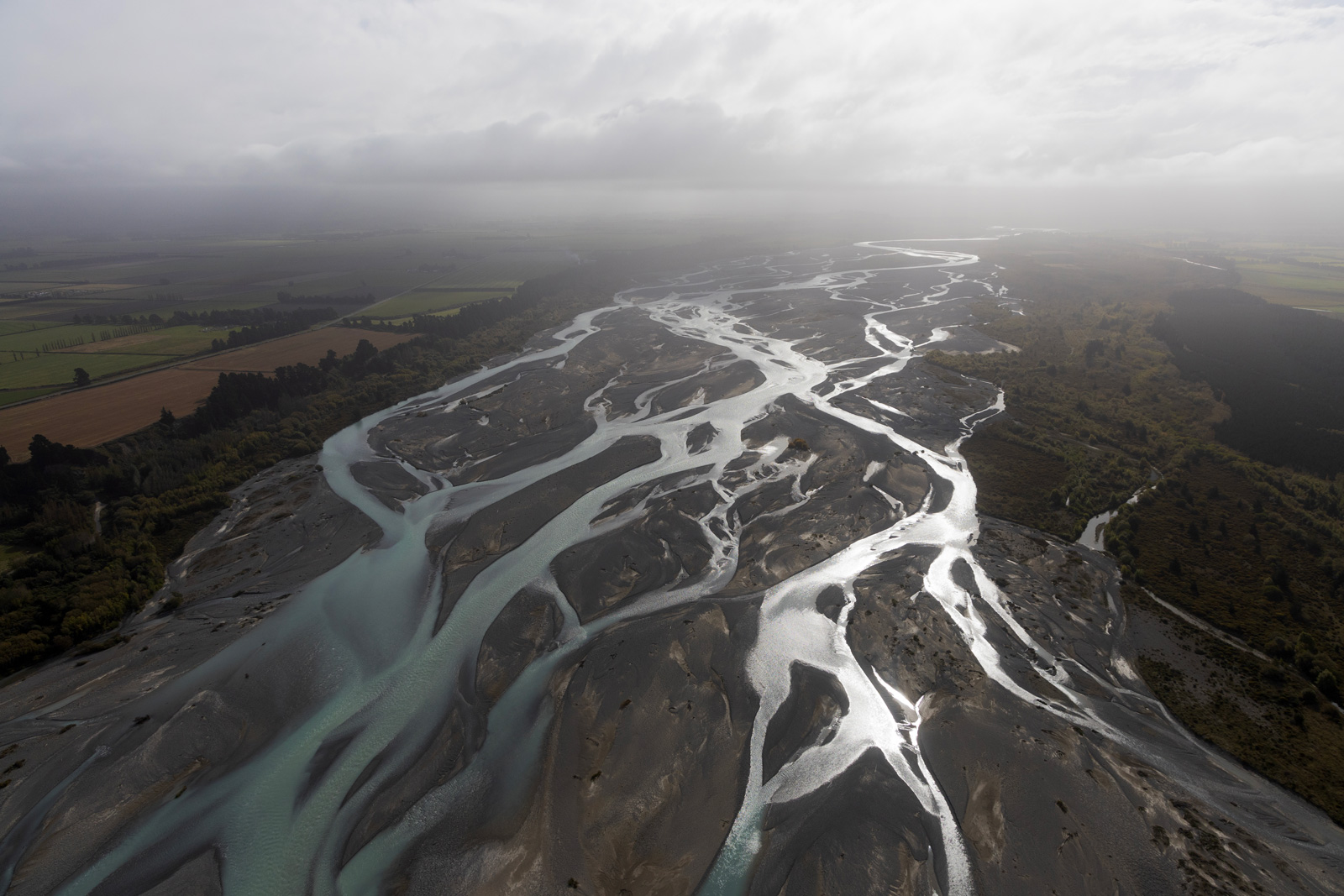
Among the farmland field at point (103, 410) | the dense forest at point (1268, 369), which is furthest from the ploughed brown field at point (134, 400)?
the dense forest at point (1268, 369)

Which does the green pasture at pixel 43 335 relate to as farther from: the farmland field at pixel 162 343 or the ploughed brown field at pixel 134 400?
the ploughed brown field at pixel 134 400

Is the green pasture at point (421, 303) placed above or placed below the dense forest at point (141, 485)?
below

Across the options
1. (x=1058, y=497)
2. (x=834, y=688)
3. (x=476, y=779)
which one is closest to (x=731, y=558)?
(x=834, y=688)

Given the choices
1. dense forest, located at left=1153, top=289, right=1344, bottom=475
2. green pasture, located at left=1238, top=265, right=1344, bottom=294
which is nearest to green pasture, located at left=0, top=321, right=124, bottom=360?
dense forest, located at left=1153, top=289, right=1344, bottom=475

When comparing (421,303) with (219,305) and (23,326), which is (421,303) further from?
(23,326)

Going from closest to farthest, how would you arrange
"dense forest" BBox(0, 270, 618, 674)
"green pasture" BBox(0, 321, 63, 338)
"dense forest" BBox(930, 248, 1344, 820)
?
"dense forest" BBox(930, 248, 1344, 820)
"dense forest" BBox(0, 270, 618, 674)
"green pasture" BBox(0, 321, 63, 338)

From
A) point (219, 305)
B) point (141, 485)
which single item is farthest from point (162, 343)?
point (141, 485)

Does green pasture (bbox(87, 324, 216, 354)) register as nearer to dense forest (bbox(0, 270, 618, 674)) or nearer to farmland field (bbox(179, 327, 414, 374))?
farmland field (bbox(179, 327, 414, 374))
